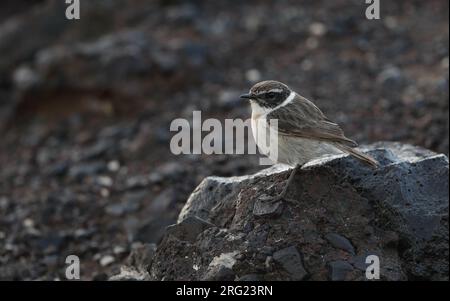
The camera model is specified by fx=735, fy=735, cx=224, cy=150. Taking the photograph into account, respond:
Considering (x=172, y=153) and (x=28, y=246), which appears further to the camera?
(x=172, y=153)

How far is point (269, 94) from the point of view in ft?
26.5

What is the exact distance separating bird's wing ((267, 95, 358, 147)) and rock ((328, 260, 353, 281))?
1.74m

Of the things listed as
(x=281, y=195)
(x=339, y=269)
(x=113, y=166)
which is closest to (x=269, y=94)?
(x=281, y=195)

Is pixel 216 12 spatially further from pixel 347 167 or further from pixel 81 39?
pixel 347 167

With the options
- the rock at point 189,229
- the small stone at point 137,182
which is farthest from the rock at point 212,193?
the small stone at point 137,182

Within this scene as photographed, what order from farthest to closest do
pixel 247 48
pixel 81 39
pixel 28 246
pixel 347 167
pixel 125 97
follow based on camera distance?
pixel 81 39 < pixel 247 48 < pixel 125 97 < pixel 28 246 < pixel 347 167

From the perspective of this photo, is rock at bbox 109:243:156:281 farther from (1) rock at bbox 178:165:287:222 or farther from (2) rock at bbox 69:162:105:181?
(2) rock at bbox 69:162:105:181

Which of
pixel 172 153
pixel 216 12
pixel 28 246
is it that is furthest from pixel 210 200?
pixel 216 12

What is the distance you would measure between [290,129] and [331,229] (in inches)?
62.7

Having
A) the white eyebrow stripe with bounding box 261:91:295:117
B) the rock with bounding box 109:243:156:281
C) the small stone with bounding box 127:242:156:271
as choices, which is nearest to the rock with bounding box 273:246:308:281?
the rock with bounding box 109:243:156:281

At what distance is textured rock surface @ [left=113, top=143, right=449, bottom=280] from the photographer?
624cm

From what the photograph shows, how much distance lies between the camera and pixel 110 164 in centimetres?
1298

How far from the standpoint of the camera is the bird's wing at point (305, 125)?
7.75 metres

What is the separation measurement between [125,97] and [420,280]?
904cm
